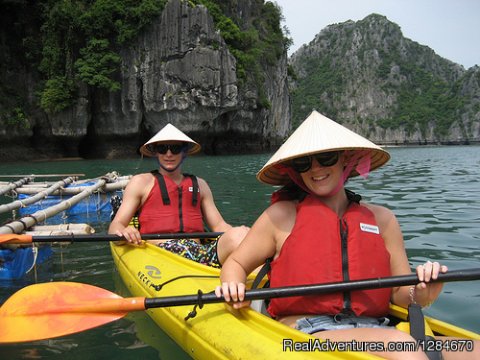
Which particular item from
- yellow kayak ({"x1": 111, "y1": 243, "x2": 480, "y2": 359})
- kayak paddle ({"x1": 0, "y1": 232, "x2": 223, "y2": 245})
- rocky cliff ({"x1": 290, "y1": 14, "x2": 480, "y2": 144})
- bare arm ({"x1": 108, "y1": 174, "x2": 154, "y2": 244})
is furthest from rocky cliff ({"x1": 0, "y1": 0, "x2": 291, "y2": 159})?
rocky cliff ({"x1": 290, "y1": 14, "x2": 480, "y2": 144})

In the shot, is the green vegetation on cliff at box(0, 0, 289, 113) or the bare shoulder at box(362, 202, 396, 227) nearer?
the bare shoulder at box(362, 202, 396, 227)

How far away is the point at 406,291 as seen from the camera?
213 cm

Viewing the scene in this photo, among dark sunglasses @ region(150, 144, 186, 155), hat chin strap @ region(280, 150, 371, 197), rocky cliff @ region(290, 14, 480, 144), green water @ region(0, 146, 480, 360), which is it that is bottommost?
green water @ region(0, 146, 480, 360)

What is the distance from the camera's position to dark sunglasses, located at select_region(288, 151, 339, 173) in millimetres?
2004

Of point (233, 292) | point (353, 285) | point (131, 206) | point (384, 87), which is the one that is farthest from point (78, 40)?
point (384, 87)

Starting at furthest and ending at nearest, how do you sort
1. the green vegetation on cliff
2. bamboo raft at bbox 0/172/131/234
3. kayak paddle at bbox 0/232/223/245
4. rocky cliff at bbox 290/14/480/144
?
rocky cliff at bbox 290/14/480/144 < the green vegetation on cliff < bamboo raft at bbox 0/172/131/234 < kayak paddle at bbox 0/232/223/245

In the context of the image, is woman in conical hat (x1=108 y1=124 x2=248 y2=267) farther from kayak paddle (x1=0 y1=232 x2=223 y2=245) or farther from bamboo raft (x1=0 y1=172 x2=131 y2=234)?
bamboo raft (x1=0 y1=172 x2=131 y2=234)

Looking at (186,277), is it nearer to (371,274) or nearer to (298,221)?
(298,221)

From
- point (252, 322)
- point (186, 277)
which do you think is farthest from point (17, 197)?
point (252, 322)

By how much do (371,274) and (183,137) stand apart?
8.38 ft

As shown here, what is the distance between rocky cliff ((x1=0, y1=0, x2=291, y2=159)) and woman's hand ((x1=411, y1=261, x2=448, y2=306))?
2567 centimetres

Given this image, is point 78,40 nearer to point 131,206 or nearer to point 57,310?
point 131,206

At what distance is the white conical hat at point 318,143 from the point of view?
6.40 ft

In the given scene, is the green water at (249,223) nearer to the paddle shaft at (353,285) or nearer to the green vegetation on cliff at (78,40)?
the paddle shaft at (353,285)
